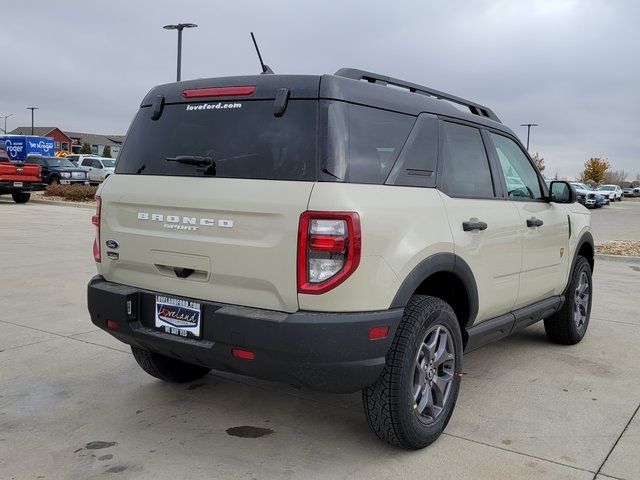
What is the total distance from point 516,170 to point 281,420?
2.50 m

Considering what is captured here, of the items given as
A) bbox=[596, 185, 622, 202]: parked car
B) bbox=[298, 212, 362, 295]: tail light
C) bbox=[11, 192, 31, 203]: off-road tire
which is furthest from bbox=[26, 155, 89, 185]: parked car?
bbox=[596, 185, 622, 202]: parked car

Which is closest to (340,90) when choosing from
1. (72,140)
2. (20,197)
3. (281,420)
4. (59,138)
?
(281,420)

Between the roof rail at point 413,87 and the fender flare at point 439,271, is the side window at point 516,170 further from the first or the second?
the fender flare at point 439,271

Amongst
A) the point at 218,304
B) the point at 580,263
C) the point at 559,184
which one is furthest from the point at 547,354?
the point at 218,304

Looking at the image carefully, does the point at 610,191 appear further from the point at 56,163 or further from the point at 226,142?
the point at 226,142

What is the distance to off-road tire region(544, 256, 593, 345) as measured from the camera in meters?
5.36

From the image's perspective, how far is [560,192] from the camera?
5020 mm

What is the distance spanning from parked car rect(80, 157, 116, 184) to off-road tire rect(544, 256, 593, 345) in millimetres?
31400

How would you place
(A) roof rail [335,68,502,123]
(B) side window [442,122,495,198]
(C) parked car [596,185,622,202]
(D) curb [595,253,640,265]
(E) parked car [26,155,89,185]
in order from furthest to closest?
(C) parked car [596,185,622,202]
(E) parked car [26,155,89,185]
(D) curb [595,253,640,265]
(B) side window [442,122,495,198]
(A) roof rail [335,68,502,123]

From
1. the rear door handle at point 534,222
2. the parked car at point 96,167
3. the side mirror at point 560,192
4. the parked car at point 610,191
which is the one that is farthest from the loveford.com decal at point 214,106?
the parked car at point 610,191

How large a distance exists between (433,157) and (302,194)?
1.04 metres

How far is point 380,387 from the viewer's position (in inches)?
123

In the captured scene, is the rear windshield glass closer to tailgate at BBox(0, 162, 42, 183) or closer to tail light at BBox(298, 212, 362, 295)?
tail light at BBox(298, 212, 362, 295)

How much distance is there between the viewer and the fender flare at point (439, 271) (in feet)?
10.1
